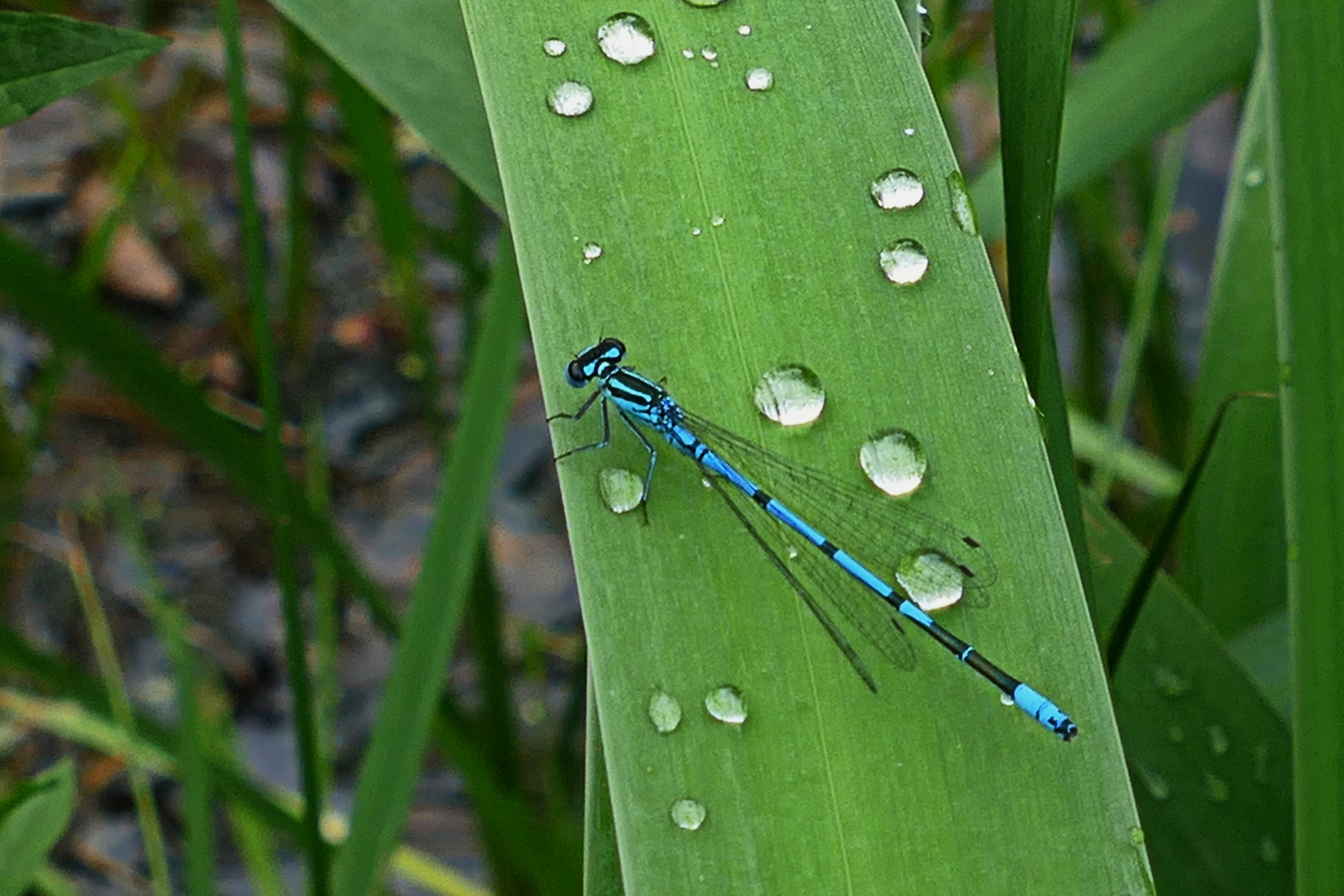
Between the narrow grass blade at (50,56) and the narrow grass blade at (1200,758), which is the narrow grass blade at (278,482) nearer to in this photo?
the narrow grass blade at (50,56)

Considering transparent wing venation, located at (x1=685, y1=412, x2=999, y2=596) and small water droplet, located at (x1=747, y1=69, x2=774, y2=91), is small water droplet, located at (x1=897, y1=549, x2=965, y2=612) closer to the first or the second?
transparent wing venation, located at (x1=685, y1=412, x2=999, y2=596)

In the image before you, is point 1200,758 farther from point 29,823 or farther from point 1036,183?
point 29,823

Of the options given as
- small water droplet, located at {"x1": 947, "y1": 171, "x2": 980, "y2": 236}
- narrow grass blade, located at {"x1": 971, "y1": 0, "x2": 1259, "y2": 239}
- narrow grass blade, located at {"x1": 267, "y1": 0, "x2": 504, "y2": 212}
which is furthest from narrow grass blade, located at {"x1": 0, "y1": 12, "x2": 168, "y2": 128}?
narrow grass blade, located at {"x1": 971, "y1": 0, "x2": 1259, "y2": 239}

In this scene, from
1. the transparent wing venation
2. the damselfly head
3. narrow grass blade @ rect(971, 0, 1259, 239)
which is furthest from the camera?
narrow grass blade @ rect(971, 0, 1259, 239)

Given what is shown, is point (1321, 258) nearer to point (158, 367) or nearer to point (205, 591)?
point (158, 367)

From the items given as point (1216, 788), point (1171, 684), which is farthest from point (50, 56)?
point (1216, 788)

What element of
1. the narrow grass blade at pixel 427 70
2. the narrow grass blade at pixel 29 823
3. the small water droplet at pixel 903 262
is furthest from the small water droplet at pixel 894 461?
the narrow grass blade at pixel 29 823
